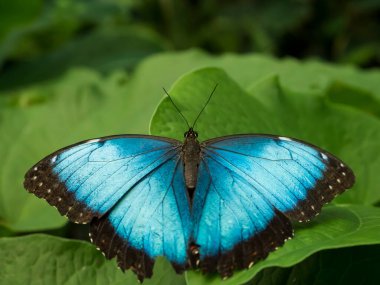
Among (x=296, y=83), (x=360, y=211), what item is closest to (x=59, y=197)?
(x=360, y=211)

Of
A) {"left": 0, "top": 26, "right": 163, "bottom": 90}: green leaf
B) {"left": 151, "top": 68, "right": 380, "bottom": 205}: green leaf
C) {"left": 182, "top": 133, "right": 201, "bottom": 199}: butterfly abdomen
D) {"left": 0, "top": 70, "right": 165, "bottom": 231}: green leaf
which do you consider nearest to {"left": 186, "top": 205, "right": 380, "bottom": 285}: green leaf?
{"left": 182, "top": 133, "right": 201, "bottom": 199}: butterfly abdomen

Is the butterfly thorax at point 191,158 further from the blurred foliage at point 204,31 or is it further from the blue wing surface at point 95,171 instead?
the blurred foliage at point 204,31

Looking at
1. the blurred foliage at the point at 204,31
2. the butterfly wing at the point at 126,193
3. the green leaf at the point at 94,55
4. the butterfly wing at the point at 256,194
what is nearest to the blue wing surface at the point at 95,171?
the butterfly wing at the point at 126,193

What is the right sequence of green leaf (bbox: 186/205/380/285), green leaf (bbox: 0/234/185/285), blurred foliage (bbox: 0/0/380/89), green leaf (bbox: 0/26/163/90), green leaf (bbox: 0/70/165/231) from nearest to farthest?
green leaf (bbox: 186/205/380/285), green leaf (bbox: 0/234/185/285), green leaf (bbox: 0/70/165/231), green leaf (bbox: 0/26/163/90), blurred foliage (bbox: 0/0/380/89)

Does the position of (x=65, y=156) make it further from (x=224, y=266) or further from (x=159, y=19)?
(x=159, y=19)

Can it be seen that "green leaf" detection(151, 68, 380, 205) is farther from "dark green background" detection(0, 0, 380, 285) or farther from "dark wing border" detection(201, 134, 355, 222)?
"dark wing border" detection(201, 134, 355, 222)

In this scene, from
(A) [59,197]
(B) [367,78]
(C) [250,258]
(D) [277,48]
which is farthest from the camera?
(D) [277,48]
